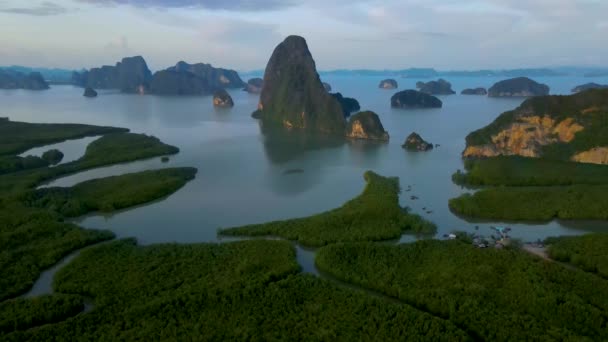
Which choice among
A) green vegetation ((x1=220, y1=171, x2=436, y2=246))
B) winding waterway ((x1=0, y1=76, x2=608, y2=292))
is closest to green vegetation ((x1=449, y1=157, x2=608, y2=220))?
winding waterway ((x1=0, y1=76, x2=608, y2=292))

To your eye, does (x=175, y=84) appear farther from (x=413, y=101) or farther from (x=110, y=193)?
(x=110, y=193)

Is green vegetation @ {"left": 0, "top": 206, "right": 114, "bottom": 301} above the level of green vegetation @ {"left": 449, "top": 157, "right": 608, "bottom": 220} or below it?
below

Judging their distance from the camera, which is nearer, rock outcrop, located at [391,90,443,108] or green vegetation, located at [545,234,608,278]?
green vegetation, located at [545,234,608,278]

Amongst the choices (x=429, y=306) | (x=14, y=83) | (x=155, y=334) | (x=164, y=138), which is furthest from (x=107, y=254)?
(x=14, y=83)

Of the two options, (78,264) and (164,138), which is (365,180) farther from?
(164,138)

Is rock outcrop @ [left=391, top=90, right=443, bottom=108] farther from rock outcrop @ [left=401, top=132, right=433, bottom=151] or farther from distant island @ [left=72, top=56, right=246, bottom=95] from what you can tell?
distant island @ [left=72, top=56, right=246, bottom=95]

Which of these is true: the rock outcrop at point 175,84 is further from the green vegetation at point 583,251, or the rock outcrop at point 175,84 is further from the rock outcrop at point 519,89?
the green vegetation at point 583,251

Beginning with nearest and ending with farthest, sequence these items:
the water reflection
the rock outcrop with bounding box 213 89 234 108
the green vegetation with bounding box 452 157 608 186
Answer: the green vegetation with bounding box 452 157 608 186 → the water reflection → the rock outcrop with bounding box 213 89 234 108
